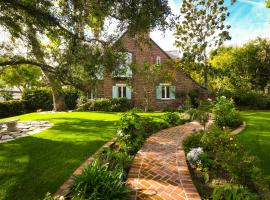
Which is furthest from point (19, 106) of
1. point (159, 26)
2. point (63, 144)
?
point (159, 26)

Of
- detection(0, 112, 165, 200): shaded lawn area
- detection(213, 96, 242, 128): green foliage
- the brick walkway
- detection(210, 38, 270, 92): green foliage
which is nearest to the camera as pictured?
the brick walkway

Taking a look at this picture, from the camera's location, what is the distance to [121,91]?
2352 centimetres

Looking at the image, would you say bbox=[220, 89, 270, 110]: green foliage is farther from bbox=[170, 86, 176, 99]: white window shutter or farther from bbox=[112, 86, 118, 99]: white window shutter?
bbox=[112, 86, 118, 99]: white window shutter

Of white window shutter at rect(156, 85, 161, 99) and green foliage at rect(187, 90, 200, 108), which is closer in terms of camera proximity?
green foliage at rect(187, 90, 200, 108)

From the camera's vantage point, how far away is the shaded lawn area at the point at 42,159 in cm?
466

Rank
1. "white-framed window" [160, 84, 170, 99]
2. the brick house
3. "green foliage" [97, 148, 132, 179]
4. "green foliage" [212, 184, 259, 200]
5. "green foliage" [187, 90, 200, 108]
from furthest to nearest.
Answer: "white-framed window" [160, 84, 170, 99] < the brick house < "green foliage" [187, 90, 200, 108] < "green foliage" [97, 148, 132, 179] < "green foliage" [212, 184, 259, 200]

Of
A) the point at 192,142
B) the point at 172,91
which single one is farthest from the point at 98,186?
the point at 172,91

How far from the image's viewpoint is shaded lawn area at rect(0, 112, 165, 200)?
4656mm

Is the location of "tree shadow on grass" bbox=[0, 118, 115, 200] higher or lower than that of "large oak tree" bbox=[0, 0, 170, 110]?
lower

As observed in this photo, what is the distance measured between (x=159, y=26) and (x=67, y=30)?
3500mm

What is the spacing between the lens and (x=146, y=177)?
4.93 meters

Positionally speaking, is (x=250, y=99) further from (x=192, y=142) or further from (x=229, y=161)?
(x=229, y=161)

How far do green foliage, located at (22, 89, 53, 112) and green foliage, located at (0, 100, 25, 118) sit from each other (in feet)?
2.70

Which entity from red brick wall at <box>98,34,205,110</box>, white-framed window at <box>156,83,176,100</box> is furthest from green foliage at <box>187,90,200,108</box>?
white-framed window at <box>156,83,176,100</box>
